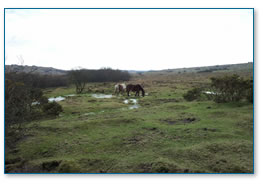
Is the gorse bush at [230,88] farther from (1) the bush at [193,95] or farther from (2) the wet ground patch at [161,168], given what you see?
(2) the wet ground patch at [161,168]

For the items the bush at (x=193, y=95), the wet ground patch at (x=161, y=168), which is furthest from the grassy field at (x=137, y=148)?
the bush at (x=193, y=95)

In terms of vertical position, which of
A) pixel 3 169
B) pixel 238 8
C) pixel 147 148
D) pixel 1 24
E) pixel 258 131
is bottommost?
pixel 3 169

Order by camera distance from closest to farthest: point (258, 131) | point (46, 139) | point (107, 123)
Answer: point (258, 131) < point (46, 139) < point (107, 123)

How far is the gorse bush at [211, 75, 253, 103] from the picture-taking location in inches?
372

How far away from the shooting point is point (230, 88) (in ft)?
33.7

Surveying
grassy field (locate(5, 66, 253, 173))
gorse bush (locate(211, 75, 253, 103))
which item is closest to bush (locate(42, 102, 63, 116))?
grassy field (locate(5, 66, 253, 173))

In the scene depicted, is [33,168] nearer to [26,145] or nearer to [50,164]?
[50,164]

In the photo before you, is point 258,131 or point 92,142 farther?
point 92,142

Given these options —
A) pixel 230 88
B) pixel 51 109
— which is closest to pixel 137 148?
pixel 230 88

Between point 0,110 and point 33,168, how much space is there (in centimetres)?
210

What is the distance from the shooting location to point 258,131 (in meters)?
5.11

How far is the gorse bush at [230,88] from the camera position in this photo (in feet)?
31.0

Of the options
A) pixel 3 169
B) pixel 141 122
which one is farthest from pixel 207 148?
pixel 3 169

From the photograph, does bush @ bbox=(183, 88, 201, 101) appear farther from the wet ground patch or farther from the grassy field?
the wet ground patch
